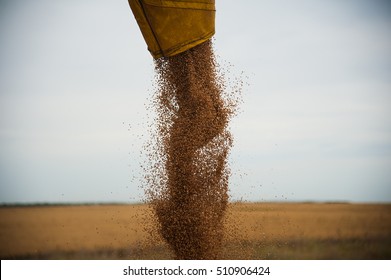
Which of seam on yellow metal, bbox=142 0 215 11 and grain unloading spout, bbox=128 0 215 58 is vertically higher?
seam on yellow metal, bbox=142 0 215 11

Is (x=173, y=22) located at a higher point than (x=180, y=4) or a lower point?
lower

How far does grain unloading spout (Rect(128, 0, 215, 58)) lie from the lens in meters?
3.51

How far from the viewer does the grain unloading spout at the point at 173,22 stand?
3506mm

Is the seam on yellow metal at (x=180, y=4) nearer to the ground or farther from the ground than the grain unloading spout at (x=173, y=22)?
farther from the ground

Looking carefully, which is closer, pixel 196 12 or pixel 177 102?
pixel 196 12

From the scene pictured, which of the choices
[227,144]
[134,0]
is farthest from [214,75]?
[134,0]

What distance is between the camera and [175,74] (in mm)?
3816

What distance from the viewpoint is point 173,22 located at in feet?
11.5
